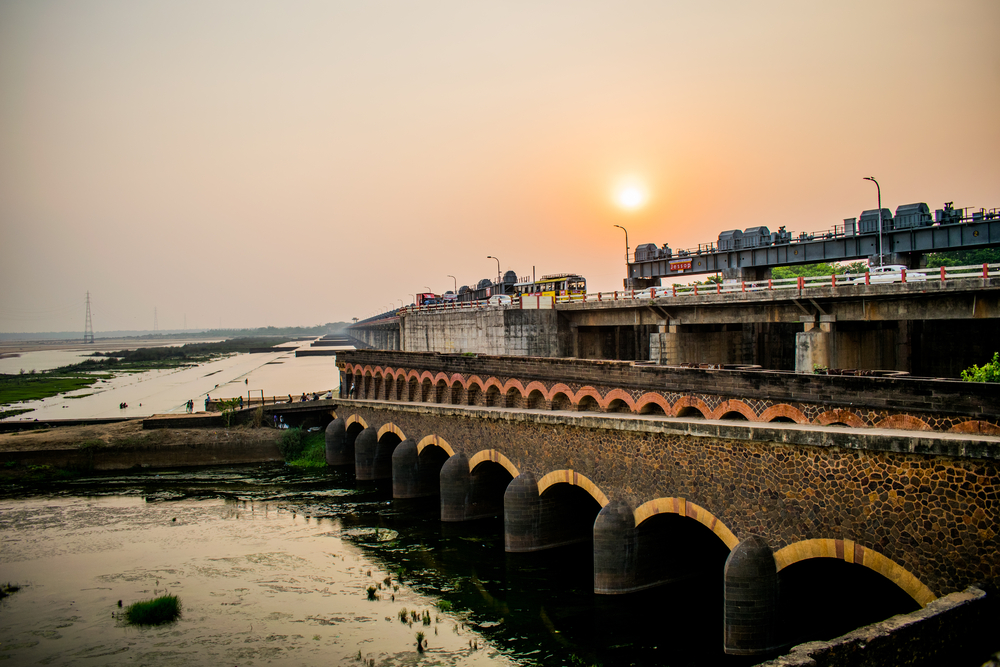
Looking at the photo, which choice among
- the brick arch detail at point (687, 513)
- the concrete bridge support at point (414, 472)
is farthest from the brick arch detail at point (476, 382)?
the brick arch detail at point (687, 513)

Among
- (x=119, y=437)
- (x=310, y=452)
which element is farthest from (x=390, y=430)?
(x=119, y=437)

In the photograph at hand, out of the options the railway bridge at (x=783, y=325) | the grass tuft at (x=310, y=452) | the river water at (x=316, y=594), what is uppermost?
the railway bridge at (x=783, y=325)

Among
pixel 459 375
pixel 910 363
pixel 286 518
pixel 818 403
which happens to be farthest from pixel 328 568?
pixel 910 363

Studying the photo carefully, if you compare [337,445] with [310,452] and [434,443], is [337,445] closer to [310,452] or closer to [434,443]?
[310,452]

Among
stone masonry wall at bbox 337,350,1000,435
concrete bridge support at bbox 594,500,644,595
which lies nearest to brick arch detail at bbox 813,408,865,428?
stone masonry wall at bbox 337,350,1000,435

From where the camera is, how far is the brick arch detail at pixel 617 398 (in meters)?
22.2

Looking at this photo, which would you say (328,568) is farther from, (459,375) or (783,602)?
(783,602)

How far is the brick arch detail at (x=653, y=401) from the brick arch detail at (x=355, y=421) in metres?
22.0

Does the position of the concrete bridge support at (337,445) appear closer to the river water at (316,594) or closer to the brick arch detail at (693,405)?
the river water at (316,594)

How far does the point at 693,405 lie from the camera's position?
20141 millimetres

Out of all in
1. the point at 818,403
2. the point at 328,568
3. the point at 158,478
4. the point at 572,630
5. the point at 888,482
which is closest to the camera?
the point at 888,482

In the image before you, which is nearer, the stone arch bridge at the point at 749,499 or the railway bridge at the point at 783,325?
the stone arch bridge at the point at 749,499

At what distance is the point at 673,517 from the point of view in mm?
19562

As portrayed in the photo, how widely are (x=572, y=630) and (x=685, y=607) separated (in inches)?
125
